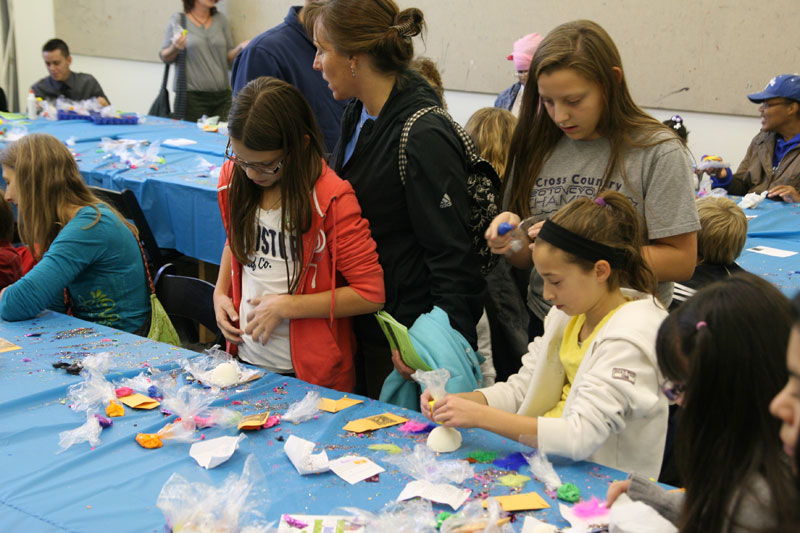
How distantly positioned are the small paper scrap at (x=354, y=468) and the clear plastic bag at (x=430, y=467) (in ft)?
0.16

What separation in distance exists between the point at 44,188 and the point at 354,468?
1.89 meters

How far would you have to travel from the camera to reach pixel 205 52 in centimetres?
757

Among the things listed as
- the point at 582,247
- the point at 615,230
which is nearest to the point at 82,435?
the point at 582,247

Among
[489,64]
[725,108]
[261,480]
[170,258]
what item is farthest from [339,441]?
[489,64]

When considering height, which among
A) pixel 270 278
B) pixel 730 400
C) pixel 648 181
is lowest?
pixel 270 278

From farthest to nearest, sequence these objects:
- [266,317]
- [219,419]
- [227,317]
Answer: [227,317] → [266,317] → [219,419]

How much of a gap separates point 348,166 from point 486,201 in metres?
0.48

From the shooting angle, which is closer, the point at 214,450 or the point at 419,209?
the point at 214,450

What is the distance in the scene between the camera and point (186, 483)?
145cm

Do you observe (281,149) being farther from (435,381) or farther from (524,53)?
(524,53)

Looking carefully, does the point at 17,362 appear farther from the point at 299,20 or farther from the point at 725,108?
the point at 725,108

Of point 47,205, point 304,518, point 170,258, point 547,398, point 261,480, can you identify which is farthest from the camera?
point 170,258

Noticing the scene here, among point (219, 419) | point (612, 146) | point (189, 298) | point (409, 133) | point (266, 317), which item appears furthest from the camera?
point (189, 298)

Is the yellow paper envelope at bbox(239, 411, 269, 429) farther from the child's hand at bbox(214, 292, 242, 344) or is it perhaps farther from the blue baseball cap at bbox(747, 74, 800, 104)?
the blue baseball cap at bbox(747, 74, 800, 104)
